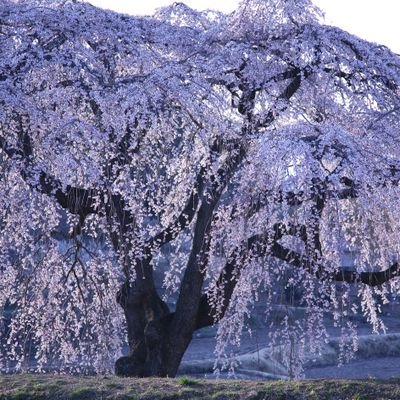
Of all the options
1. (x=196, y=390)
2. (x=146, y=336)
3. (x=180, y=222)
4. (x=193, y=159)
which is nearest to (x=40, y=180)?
(x=193, y=159)

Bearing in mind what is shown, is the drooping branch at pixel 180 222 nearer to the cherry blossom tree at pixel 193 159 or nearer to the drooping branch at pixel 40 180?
the cherry blossom tree at pixel 193 159

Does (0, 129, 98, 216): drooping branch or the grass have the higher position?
(0, 129, 98, 216): drooping branch

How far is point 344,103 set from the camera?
8562 mm

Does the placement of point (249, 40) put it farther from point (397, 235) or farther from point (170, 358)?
point (170, 358)

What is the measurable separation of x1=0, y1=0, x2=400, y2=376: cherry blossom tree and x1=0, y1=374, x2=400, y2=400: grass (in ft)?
4.03

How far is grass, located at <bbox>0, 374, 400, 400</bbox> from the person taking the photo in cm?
576

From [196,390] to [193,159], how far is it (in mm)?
2226

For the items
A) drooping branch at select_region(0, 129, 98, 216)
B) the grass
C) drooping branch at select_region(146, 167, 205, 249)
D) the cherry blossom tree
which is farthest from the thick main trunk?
the grass

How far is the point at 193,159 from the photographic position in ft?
23.4

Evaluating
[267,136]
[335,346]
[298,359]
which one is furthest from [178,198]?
[335,346]

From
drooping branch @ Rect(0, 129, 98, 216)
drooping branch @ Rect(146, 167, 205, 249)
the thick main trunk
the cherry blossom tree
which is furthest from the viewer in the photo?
the thick main trunk

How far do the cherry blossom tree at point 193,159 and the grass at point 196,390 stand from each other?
48.3 inches

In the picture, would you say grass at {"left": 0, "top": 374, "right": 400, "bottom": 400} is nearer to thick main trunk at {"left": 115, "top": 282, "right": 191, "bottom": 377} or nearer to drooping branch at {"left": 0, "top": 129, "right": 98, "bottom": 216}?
drooping branch at {"left": 0, "top": 129, "right": 98, "bottom": 216}

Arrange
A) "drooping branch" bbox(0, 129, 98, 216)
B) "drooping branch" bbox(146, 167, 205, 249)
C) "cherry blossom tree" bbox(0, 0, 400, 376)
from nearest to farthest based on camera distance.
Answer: "cherry blossom tree" bbox(0, 0, 400, 376) → "drooping branch" bbox(0, 129, 98, 216) → "drooping branch" bbox(146, 167, 205, 249)
